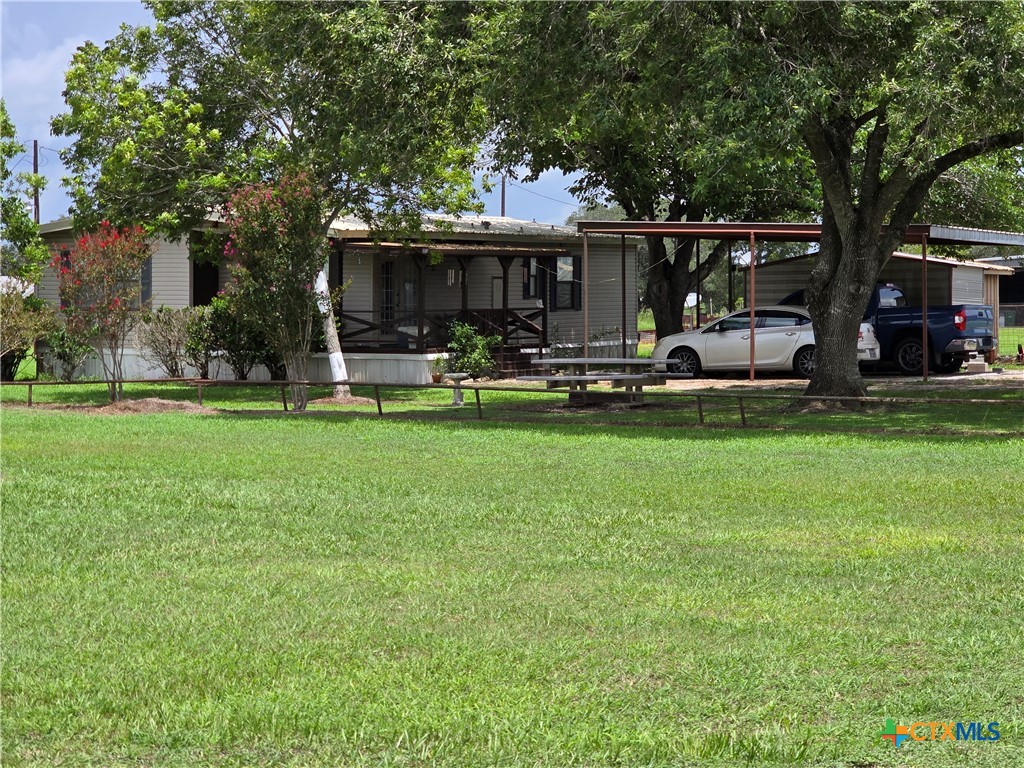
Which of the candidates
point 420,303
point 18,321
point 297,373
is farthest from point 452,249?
point 18,321

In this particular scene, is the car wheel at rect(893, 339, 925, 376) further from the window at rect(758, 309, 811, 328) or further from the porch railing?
the porch railing

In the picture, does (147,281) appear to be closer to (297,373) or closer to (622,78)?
(297,373)

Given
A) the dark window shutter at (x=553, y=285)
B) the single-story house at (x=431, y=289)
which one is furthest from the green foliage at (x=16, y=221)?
the dark window shutter at (x=553, y=285)

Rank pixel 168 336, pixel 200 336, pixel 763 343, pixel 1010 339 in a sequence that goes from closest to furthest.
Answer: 1. pixel 763 343
2. pixel 200 336
3. pixel 168 336
4. pixel 1010 339

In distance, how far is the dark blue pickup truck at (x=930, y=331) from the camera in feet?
84.7

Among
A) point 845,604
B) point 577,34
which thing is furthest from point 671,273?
point 845,604

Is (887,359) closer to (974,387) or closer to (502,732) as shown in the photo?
(974,387)

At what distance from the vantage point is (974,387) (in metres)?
22.7

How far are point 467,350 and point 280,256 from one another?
801 centimetres

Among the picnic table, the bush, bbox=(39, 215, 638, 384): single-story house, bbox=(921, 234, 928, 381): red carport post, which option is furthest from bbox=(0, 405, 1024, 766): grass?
the bush

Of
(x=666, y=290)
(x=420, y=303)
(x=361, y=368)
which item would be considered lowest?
(x=361, y=368)

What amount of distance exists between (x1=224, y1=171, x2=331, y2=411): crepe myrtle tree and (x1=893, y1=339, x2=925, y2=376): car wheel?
1239cm

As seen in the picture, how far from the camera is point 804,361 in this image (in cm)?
2553

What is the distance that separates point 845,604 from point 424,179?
18084mm
